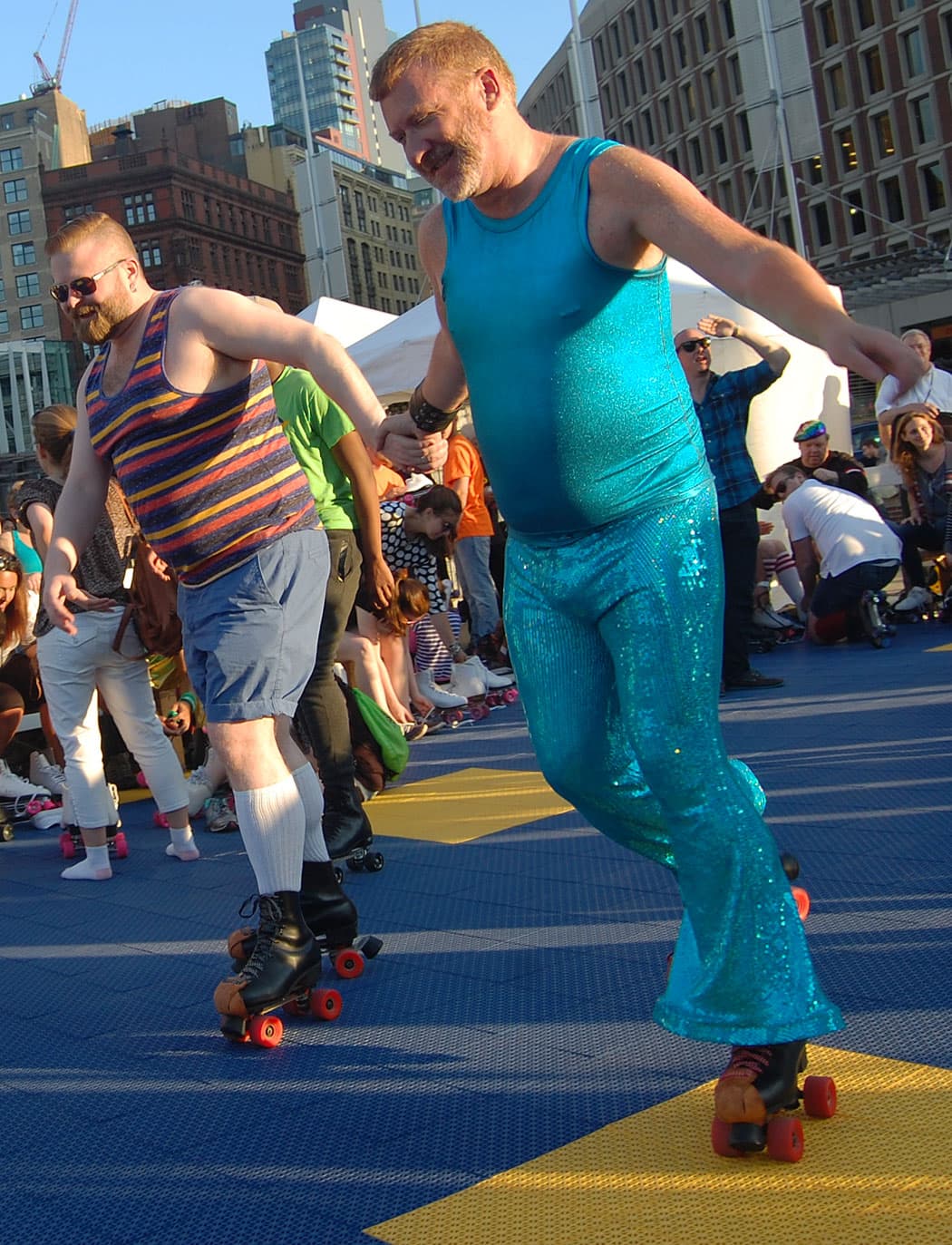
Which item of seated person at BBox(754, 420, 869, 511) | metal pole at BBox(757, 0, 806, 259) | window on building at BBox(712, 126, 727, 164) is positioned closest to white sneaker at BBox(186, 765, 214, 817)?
seated person at BBox(754, 420, 869, 511)

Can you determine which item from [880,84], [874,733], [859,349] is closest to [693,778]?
[859,349]

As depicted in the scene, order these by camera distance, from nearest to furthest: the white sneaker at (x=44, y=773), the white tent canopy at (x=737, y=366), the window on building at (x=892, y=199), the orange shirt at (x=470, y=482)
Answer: the white sneaker at (x=44, y=773)
the orange shirt at (x=470, y=482)
the white tent canopy at (x=737, y=366)
the window on building at (x=892, y=199)

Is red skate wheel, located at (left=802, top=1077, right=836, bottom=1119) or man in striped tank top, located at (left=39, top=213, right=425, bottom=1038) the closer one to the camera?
red skate wheel, located at (left=802, top=1077, right=836, bottom=1119)

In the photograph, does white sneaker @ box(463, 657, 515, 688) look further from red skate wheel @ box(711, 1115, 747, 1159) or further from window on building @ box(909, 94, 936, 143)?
window on building @ box(909, 94, 936, 143)

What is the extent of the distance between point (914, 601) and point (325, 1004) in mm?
9088

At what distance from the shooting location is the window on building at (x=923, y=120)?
60219 millimetres

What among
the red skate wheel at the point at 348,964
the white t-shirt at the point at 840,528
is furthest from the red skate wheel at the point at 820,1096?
the white t-shirt at the point at 840,528

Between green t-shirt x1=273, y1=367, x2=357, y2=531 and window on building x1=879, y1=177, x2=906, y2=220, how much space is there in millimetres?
61717

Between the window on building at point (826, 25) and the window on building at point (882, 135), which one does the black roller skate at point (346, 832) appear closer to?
the window on building at point (882, 135)

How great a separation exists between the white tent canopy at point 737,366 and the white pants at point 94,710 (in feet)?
23.0

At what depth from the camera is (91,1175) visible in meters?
2.85

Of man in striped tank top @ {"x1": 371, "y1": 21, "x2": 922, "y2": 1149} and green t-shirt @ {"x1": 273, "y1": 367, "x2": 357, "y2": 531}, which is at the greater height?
green t-shirt @ {"x1": 273, "y1": 367, "x2": 357, "y2": 531}

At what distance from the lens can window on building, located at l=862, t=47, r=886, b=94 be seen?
6269 centimetres

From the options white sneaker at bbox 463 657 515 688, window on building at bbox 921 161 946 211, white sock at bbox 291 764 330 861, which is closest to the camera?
white sock at bbox 291 764 330 861
